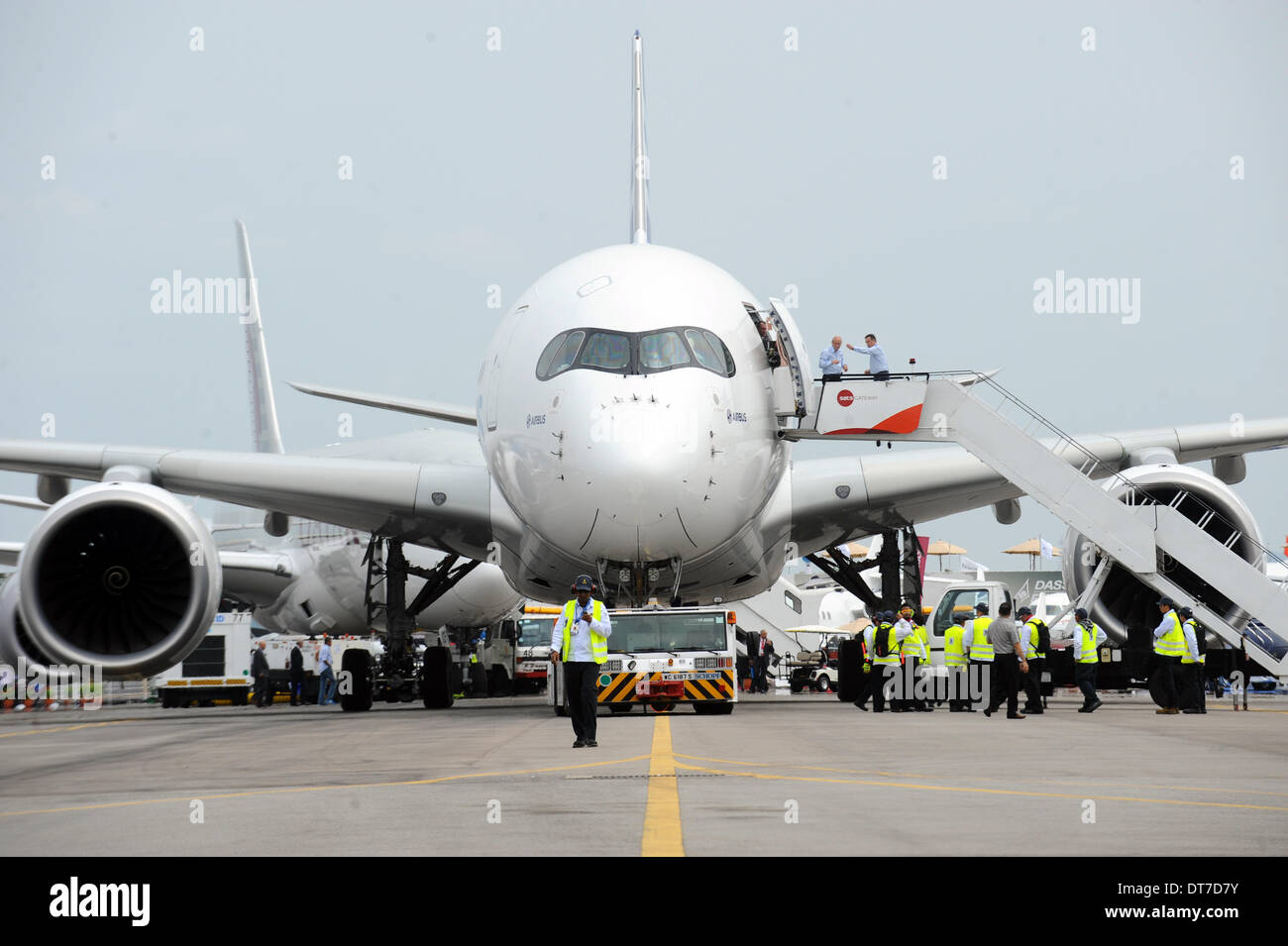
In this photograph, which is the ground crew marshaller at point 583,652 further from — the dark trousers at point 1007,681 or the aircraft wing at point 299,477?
the dark trousers at point 1007,681

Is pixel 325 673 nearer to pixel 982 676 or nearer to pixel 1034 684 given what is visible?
pixel 982 676

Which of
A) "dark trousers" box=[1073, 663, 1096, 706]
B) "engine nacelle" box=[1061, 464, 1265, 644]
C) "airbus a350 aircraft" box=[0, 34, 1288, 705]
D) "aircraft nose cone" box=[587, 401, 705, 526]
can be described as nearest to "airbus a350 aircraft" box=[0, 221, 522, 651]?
"airbus a350 aircraft" box=[0, 34, 1288, 705]

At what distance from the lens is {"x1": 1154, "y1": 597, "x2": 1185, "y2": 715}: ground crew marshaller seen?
18.5 m

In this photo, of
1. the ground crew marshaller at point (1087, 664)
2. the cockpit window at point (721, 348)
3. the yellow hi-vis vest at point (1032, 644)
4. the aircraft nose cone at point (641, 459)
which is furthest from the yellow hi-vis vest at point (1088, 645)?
the aircraft nose cone at point (641, 459)

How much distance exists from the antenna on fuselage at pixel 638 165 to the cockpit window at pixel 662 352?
593cm

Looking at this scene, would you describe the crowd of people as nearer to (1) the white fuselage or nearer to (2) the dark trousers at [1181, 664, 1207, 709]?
(2) the dark trousers at [1181, 664, 1207, 709]

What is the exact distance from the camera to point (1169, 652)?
737 inches

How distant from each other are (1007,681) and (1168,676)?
6.75 feet

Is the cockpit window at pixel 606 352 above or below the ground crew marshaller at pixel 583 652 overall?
above

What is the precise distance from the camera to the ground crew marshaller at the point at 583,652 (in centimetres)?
1260

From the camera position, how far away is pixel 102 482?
1817cm

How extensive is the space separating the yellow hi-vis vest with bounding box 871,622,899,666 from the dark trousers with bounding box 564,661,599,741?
752 cm
